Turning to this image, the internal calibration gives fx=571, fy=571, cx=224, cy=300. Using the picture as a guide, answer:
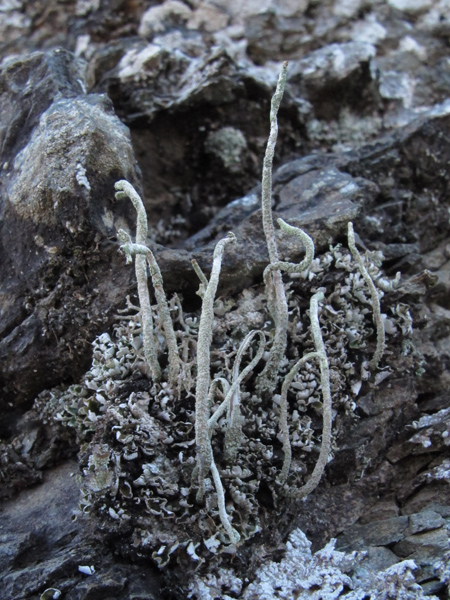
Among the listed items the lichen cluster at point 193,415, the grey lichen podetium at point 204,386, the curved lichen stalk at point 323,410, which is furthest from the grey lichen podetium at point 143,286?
the curved lichen stalk at point 323,410

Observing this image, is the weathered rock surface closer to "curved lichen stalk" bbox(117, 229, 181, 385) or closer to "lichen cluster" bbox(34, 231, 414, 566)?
"lichen cluster" bbox(34, 231, 414, 566)

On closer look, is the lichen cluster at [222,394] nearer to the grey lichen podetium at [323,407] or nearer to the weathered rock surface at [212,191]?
the grey lichen podetium at [323,407]

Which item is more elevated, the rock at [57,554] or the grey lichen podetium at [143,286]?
the grey lichen podetium at [143,286]

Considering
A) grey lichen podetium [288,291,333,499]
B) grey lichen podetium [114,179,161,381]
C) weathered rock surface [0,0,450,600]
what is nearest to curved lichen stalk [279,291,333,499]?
grey lichen podetium [288,291,333,499]

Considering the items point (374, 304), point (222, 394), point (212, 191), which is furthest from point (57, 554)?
point (212, 191)

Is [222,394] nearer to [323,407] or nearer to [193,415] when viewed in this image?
[193,415]

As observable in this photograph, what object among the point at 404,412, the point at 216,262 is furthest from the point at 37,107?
the point at 404,412
